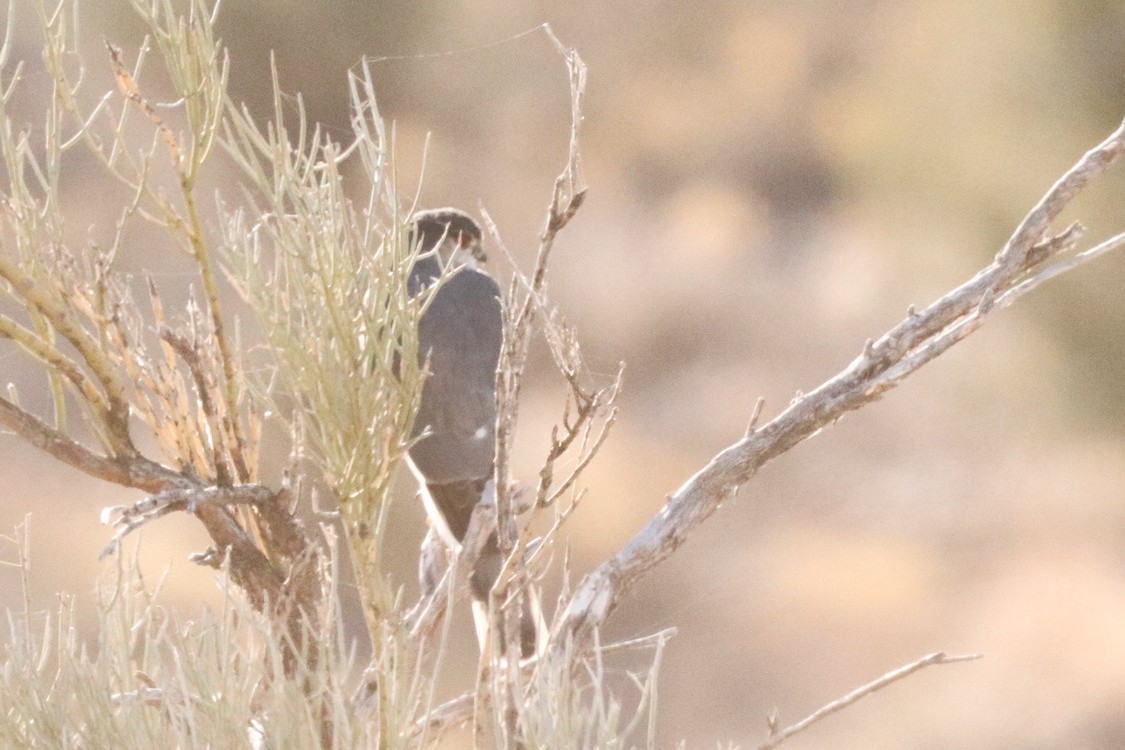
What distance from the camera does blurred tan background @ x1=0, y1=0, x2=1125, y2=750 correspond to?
5.10 meters

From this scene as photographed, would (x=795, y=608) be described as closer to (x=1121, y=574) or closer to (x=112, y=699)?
(x=1121, y=574)

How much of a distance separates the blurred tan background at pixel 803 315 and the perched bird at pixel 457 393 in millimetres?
2383

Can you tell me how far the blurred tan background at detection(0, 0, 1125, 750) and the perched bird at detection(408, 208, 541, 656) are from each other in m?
2.38

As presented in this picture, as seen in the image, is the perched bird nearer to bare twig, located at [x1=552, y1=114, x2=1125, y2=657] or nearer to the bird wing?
the bird wing

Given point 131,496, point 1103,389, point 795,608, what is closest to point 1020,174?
point 1103,389

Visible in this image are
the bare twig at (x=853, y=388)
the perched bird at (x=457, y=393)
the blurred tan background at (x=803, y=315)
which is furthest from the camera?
the blurred tan background at (x=803, y=315)

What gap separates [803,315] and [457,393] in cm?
560

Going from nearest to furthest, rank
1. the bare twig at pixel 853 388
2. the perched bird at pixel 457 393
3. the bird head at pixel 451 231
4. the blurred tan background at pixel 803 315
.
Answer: the bare twig at pixel 853 388
the perched bird at pixel 457 393
the bird head at pixel 451 231
the blurred tan background at pixel 803 315

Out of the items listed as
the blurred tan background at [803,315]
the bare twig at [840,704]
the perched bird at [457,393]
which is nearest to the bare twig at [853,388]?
the bare twig at [840,704]

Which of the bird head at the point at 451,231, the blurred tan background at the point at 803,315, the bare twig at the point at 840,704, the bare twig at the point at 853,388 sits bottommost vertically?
the bare twig at the point at 840,704

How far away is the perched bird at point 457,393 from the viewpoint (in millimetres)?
2197

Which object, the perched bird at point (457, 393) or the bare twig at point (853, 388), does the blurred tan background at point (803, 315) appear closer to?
the perched bird at point (457, 393)

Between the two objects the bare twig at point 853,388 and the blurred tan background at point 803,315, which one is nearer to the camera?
the bare twig at point 853,388

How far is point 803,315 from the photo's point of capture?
302 inches
